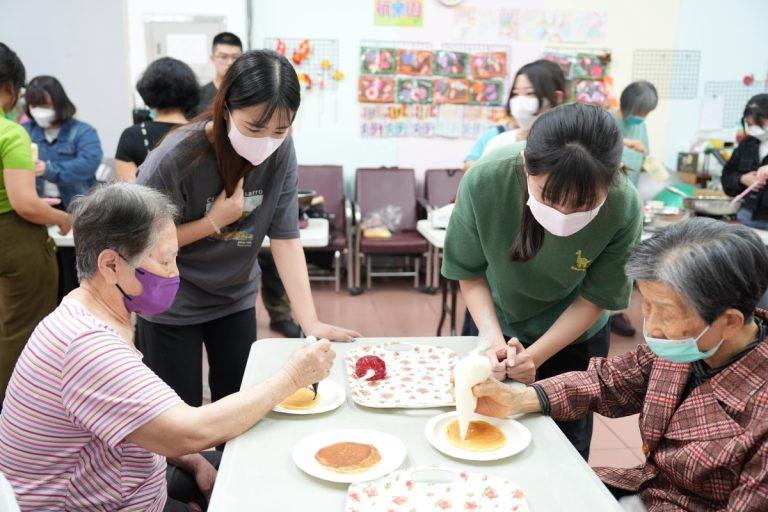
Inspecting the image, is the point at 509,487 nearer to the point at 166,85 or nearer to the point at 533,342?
the point at 533,342

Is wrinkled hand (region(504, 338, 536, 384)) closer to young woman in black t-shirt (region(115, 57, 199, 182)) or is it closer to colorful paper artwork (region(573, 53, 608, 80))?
young woman in black t-shirt (region(115, 57, 199, 182))

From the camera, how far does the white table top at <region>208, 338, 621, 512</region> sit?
3.70 ft

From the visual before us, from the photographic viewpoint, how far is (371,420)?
1426 millimetres

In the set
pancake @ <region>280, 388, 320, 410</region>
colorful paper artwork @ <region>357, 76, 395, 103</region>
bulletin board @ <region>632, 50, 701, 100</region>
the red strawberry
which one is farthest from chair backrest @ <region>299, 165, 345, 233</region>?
pancake @ <region>280, 388, 320, 410</region>

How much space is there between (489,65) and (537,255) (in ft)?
13.2

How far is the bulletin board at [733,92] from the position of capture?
571 centimetres

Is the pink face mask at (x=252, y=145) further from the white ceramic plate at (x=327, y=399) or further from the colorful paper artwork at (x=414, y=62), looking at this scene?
the colorful paper artwork at (x=414, y=62)

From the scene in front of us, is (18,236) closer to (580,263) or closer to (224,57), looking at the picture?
(224,57)

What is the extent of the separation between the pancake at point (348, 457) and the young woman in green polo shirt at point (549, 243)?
0.45 metres

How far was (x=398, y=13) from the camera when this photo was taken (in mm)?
5230

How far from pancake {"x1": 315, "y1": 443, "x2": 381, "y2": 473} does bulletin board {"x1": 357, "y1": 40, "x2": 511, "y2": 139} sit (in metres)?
4.36

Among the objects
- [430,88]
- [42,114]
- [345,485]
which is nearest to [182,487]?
[345,485]

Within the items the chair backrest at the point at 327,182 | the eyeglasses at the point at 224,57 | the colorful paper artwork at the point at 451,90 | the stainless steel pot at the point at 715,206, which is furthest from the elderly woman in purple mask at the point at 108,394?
the colorful paper artwork at the point at 451,90

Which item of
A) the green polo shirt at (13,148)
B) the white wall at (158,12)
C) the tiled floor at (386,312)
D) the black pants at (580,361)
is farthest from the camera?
the white wall at (158,12)
